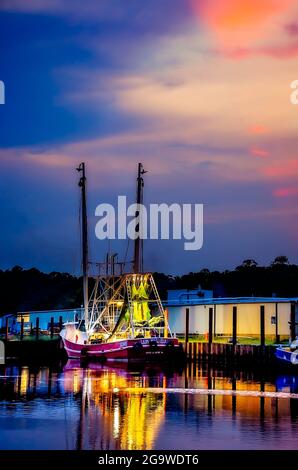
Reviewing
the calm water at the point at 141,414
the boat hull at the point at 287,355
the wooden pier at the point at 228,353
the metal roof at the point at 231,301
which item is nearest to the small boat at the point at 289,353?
the boat hull at the point at 287,355

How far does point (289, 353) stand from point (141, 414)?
20.4 meters

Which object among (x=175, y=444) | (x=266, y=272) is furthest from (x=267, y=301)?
(x=266, y=272)

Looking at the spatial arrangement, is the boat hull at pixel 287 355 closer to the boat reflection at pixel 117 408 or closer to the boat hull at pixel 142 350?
the boat reflection at pixel 117 408

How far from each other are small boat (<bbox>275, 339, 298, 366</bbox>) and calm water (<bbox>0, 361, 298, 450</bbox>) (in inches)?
47.8

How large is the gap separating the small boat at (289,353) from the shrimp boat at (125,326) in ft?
37.6

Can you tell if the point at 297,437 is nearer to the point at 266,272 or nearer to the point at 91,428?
the point at 91,428

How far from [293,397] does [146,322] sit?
27749mm

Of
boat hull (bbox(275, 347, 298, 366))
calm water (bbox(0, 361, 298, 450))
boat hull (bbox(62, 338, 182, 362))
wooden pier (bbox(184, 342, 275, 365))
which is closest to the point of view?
calm water (bbox(0, 361, 298, 450))

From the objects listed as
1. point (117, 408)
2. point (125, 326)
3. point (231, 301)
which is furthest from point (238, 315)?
point (117, 408)

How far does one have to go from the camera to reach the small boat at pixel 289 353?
61.7 meters

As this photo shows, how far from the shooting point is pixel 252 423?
41.6 meters

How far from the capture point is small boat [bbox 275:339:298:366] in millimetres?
61722

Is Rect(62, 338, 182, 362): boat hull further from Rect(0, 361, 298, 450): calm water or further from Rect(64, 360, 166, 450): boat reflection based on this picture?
Rect(0, 361, 298, 450): calm water

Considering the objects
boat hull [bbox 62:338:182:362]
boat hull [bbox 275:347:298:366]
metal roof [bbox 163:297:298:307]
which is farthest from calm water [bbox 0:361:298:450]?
metal roof [bbox 163:297:298:307]
